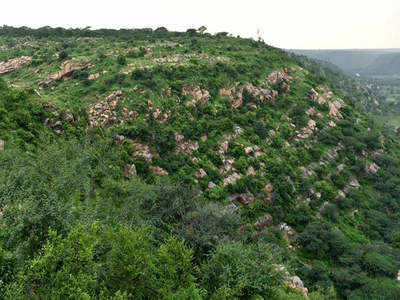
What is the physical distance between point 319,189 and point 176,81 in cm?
3217

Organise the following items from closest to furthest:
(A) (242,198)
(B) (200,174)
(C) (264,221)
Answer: (C) (264,221) → (B) (200,174) → (A) (242,198)

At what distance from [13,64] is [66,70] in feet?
51.2

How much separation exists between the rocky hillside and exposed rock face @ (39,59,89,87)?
0.33 meters

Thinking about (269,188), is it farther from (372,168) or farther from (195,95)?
(372,168)

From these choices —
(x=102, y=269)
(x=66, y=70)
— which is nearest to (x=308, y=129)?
(x=66, y=70)

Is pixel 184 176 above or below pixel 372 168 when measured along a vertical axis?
above

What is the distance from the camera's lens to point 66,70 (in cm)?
4828

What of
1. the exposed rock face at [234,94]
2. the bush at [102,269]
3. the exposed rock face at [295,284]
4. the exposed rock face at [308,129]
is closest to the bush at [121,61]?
the exposed rock face at [234,94]

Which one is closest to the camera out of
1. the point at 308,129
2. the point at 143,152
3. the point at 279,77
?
the point at 143,152

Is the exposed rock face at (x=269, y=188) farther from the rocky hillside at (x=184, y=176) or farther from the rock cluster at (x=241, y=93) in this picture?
the rock cluster at (x=241, y=93)

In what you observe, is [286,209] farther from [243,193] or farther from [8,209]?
[8,209]

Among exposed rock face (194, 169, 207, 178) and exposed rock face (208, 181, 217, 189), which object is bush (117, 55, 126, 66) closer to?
exposed rock face (194, 169, 207, 178)

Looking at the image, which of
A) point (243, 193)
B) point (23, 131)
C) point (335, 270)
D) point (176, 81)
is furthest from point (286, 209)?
point (23, 131)

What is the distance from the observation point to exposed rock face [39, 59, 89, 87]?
4575 centimetres
